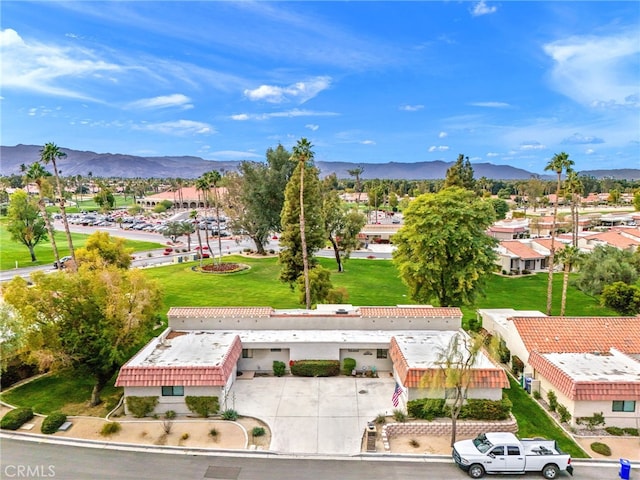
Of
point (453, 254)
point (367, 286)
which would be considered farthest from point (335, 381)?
point (367, 286)

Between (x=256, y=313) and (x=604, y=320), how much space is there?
24.9 metres

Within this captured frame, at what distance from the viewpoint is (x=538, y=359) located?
88.8 ft

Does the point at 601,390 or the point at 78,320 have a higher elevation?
the point at 78,320

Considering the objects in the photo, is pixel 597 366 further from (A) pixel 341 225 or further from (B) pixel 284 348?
(A) pixel 341 225

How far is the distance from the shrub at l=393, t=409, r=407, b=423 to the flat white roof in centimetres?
938

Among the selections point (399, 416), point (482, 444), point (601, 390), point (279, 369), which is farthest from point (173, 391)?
point (601, 390)

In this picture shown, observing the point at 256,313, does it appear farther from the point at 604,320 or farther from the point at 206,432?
the point at 604,320

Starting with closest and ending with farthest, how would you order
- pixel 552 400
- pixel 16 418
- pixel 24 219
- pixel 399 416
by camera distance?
pixel 16 418, pixel 399 416, pixel 552 400, pixel 24 219

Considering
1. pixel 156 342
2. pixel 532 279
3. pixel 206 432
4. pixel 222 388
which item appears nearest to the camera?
pixel 206 432

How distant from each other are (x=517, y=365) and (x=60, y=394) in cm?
2907

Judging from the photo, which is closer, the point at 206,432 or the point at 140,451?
the point at 140,451

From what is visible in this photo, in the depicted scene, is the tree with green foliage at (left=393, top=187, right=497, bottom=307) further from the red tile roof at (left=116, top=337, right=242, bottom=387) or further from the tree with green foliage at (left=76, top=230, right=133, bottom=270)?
the tree with green foliage at (left=76, top=230, right=133, bottom=270)

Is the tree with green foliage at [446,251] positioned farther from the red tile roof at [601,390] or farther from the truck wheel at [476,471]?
the truck wheel at [476,471]

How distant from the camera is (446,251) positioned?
121ft
